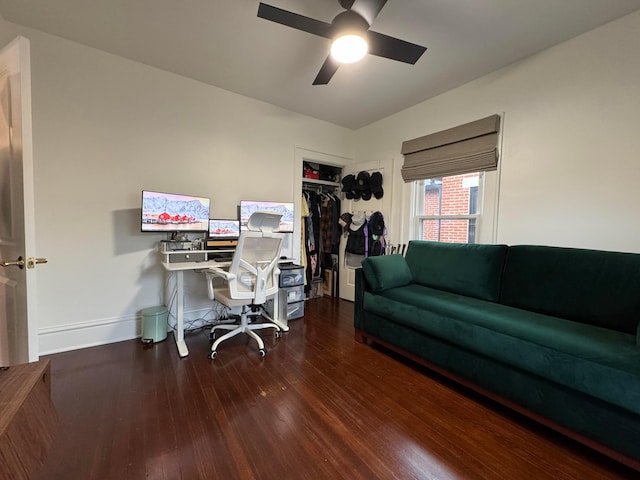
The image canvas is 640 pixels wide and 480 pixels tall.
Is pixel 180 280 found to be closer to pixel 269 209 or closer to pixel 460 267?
pixel 269 209

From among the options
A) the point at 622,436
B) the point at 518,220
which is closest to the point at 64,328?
the point at 622,436

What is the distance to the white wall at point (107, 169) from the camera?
223 centimetres

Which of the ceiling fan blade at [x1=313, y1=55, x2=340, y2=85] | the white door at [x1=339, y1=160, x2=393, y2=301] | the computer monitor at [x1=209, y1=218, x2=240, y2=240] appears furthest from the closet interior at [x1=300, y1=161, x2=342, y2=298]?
the ceiling fan blade at [x1=313, y1=55, x2=340, y2=85]

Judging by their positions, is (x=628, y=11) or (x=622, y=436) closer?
(x=622, y=436)

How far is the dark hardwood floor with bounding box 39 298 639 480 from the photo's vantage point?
4.12 feet

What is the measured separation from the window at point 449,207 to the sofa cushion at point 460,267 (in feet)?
1.46

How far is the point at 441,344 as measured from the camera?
196cm

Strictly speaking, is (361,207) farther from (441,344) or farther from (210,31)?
(210,31)

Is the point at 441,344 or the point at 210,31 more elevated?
the point at 210,31

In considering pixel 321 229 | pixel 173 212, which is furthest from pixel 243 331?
pixel 321 229

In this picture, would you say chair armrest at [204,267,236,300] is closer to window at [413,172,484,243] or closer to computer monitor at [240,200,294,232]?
computer monitor at [240,200,294,232]

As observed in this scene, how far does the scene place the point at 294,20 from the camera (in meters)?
1.62

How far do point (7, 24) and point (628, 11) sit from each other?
4501mm

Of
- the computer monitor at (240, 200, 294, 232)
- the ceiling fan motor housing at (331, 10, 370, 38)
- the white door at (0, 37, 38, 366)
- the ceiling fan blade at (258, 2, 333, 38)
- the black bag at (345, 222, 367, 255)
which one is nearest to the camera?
the white door at (0, 37, 38, 366)
